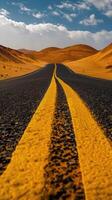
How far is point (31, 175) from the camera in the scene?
3.29m

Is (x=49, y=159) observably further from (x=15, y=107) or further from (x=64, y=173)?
(x=15, y=107)

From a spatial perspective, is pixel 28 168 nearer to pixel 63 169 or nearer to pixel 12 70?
pixel 63 169

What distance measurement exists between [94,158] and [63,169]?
0.51 metres

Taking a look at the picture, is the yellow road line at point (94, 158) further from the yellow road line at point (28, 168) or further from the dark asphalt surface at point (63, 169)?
the yellow road line at point (28, 168)

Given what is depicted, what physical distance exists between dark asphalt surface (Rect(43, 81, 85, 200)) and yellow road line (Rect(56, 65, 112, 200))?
0.23 feet

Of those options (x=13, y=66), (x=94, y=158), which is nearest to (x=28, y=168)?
(x=94, y=158)

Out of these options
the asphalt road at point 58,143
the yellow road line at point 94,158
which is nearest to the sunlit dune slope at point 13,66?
the asphalt road at point 58,143

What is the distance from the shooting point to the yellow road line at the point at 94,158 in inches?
116

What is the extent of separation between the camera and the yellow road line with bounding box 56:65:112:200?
2.95m

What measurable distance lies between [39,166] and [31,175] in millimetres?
271

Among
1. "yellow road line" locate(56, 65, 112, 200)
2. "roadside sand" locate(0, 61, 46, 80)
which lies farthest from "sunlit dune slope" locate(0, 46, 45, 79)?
"yellow road line" locate(56, 65, 112, 200)

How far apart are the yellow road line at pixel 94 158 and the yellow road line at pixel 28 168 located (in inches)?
17.5

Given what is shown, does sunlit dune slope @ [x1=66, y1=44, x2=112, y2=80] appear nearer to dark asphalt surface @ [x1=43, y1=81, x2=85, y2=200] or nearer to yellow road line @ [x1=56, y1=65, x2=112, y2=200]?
yellow road line @ [x1=56, y1=65, x2=112, y2=200]

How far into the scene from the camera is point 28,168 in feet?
11.5
